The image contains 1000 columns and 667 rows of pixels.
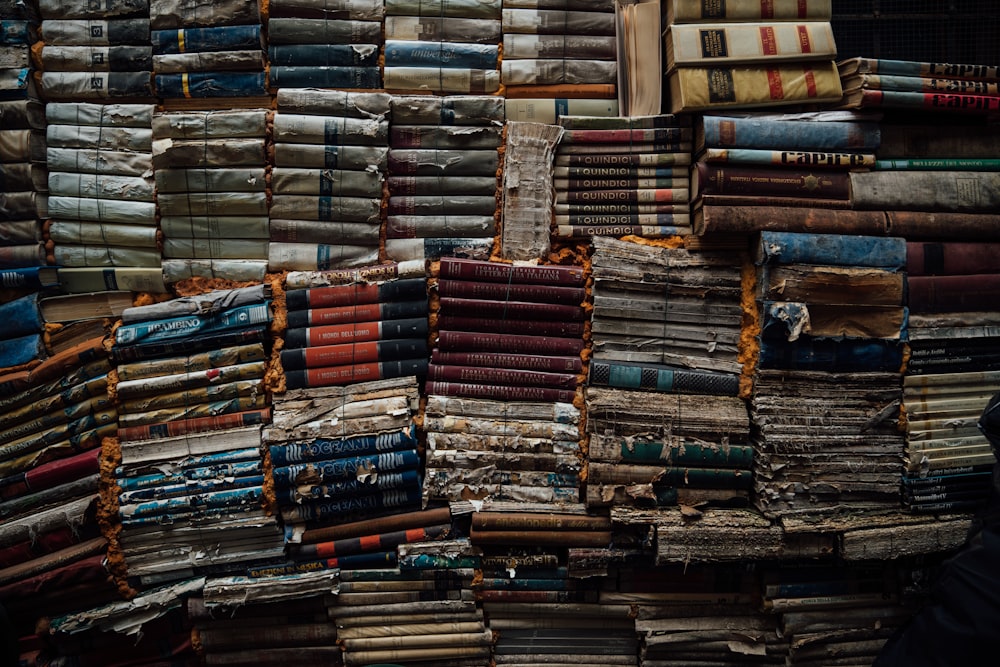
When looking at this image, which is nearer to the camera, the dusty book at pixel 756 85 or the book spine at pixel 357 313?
the dusty book at pixel 756 85

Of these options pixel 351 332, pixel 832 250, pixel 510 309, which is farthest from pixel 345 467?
pixel 832 250

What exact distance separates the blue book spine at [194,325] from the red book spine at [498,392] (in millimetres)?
1378

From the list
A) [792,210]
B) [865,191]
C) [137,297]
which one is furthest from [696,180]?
[137,297]

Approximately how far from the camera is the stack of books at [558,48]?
5062mm

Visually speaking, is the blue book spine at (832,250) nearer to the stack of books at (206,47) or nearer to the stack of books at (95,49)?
the stack of books at (206,47)

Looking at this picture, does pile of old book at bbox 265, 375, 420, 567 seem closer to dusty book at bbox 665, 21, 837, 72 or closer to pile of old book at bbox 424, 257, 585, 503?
pile of old book at bbox 424, 257, 585, 503

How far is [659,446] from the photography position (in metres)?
4.97

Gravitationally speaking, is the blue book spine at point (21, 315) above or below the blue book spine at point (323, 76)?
below

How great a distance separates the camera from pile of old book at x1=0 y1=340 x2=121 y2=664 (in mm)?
4914

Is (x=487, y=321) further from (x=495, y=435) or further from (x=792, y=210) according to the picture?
(x=792, y=210)

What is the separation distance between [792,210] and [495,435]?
8.86ft

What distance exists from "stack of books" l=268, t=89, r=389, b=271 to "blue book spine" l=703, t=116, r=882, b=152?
2431 mm

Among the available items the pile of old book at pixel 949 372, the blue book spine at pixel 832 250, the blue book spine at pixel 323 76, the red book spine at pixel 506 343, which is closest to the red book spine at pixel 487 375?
the red book spine at pixel 506 343

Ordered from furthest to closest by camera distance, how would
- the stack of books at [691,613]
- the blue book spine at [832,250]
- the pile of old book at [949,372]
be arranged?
the stack of books at [691,613] < the pile of old book at [949,372] < the blue book spine at [832,250]
